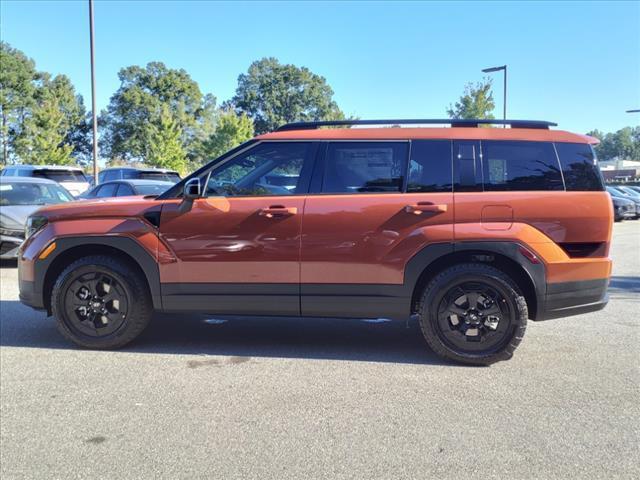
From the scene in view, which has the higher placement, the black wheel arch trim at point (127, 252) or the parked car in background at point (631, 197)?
the parked car in background at point (631, 197)

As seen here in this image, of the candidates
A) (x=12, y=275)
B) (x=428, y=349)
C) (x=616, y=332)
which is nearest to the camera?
(x=428, y=349)

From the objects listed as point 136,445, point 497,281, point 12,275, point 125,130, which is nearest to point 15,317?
point 12,275

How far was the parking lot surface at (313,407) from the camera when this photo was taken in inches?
114

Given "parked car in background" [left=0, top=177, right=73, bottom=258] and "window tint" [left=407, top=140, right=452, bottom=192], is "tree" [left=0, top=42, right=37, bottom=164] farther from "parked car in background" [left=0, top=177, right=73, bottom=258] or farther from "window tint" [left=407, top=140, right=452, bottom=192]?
"window tint" [left=407, top=140, right=452, bottom=192]

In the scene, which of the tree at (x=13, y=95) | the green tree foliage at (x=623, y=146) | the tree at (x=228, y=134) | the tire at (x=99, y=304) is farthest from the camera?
the green tree foliage at (x=623, y=146)

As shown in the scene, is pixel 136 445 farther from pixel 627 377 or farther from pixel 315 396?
pixel 627 377

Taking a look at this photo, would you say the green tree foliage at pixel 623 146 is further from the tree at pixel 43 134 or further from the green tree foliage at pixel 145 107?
the tree at pixel 43 134

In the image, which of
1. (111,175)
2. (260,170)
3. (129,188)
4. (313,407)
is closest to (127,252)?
(260,170)

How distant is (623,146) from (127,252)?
153350 millimetres

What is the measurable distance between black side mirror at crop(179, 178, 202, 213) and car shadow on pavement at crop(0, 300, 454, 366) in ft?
4.39

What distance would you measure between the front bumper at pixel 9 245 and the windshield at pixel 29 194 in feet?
3.63

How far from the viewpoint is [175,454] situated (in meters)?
2.98

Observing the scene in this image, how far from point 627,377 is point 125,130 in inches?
2585

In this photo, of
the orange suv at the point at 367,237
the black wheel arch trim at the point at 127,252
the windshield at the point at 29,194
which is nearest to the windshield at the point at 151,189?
the windshield at the point at 29,194
